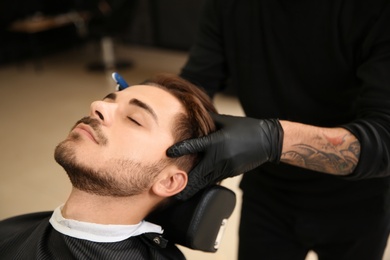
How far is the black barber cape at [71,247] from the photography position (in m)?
1.18

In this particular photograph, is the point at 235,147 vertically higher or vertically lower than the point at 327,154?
higher

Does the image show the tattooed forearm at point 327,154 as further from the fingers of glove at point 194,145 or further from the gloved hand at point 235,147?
the fingers of glove at point 194,145

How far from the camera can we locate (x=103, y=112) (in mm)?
1224

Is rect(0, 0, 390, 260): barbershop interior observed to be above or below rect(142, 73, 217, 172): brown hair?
below

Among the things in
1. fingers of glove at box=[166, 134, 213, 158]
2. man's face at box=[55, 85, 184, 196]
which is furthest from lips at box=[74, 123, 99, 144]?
fingers of glove at box=[166, 134, 213, 158]

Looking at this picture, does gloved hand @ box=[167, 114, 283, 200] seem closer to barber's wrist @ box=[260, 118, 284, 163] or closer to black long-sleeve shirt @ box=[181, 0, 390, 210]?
barber's wrist @ box=[260, 118, 284, 163]

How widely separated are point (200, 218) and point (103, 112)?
1.28 ft

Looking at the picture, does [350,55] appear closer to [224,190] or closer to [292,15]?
[292,15]

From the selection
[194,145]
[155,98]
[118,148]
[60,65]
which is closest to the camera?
[194,145]

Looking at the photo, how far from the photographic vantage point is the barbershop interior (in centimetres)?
332

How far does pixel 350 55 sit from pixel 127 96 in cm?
64

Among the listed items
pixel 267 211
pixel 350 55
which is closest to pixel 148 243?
pixel 267 211

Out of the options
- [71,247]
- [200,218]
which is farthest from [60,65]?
[200,218]

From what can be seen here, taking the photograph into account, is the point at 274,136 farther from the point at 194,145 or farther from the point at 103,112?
the point at 103,112
